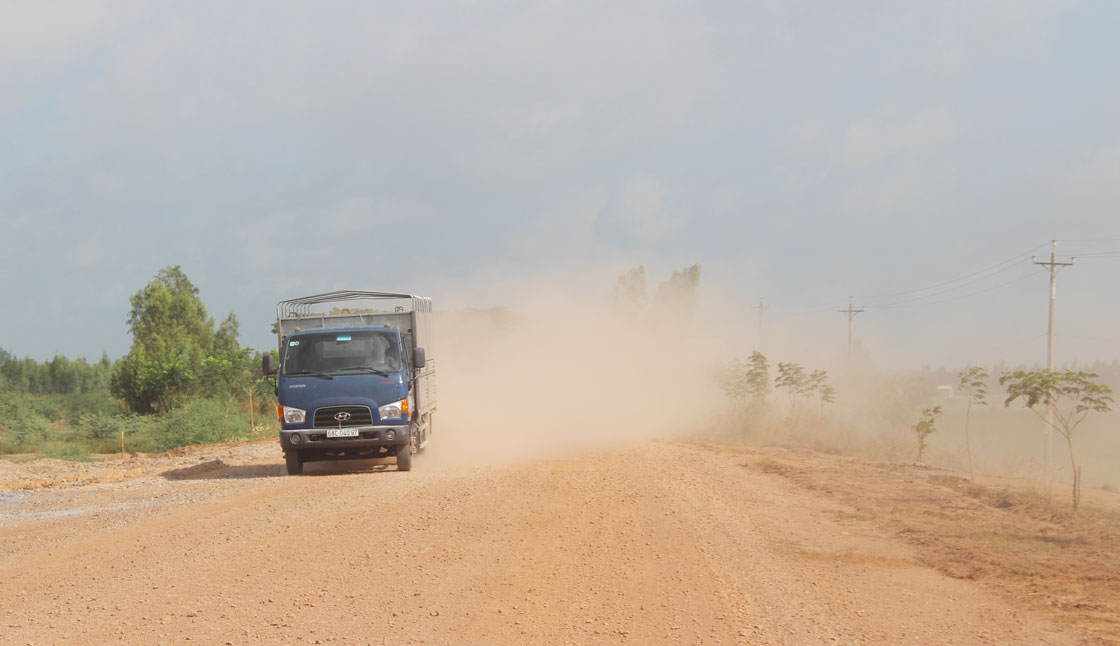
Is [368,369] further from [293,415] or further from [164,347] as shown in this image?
[164,347]

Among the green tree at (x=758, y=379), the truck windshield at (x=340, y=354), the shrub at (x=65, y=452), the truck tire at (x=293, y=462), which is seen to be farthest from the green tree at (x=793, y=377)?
the shrub at (x=65, y=452)

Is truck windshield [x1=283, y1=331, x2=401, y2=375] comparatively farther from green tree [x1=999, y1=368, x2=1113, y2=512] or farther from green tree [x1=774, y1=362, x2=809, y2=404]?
green tree [x1=774, y1=362, x2=809, y2=404]

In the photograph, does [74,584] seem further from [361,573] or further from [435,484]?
[435,484]

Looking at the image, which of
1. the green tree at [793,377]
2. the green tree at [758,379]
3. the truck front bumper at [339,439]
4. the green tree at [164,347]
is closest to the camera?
the truck front bumper at [339,439]

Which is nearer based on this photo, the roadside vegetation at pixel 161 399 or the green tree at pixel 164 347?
the roadside vegetation at pixel 161 399

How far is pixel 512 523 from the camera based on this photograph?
10133 mm

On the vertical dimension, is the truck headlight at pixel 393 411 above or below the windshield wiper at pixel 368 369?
below

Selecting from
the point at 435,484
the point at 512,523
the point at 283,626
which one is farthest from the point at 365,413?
the point at 283,626

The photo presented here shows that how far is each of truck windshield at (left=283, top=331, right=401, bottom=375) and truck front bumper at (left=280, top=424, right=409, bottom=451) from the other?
1.08 meters

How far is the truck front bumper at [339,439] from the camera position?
15.2 m

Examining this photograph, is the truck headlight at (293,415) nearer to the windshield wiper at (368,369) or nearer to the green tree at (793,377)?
the windshield wiper at (368,369)

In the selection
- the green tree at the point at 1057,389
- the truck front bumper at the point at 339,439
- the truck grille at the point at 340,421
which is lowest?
the truck front bumper at the point at 339,439

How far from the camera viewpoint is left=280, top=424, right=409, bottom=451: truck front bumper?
15219mm

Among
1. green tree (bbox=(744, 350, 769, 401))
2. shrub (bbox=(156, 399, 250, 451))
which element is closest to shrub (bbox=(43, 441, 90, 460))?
shrub (bbox=(156, 399, 250, 451))
